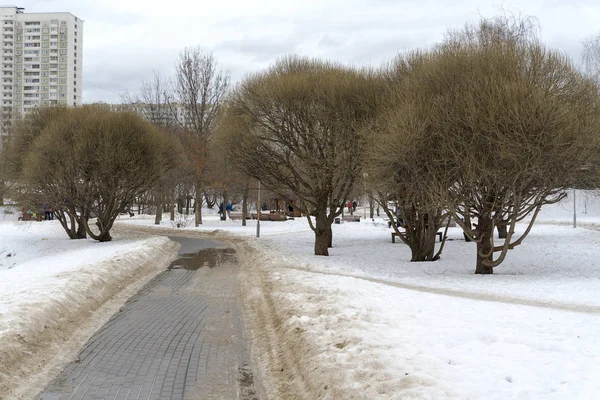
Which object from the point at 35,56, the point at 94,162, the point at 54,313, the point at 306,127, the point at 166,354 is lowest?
the point at 166,354

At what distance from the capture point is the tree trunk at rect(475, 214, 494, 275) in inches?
668

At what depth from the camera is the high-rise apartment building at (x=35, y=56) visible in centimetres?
12188

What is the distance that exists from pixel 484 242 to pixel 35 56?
129472 millimetres

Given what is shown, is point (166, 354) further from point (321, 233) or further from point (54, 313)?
point (321, 233)

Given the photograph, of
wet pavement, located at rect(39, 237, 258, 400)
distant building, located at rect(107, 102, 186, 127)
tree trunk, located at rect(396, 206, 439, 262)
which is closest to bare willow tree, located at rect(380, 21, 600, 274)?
tree trunk, located at rect(396, 206, 439, 262)

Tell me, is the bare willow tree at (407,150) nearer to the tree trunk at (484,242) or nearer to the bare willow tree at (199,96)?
the tree trunk at (484,242)

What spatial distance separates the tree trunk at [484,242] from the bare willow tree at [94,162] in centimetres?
1841

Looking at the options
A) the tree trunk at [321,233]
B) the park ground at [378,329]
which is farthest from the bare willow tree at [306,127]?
the park ground at [378,329]

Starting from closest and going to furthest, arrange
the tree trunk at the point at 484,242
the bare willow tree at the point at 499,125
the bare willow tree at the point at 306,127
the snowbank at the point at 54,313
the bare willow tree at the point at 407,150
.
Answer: the snowbank at the point at 54,313, the bare willow tree at the point at 499,125, the bare willow tree at the point at 407,150, the tree trunk at the point at 484,242, the bare willow tree at the point at 306,127

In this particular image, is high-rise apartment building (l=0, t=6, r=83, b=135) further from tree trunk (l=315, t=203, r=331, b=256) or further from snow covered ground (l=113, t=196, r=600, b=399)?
snow covered ground (l=113, t=196, r=600, b=399)

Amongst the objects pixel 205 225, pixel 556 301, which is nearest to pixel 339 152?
pixel 556 301

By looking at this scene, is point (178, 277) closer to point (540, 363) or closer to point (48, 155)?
point (540, 363)

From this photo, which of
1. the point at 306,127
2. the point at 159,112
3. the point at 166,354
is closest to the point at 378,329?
the point at 166,354

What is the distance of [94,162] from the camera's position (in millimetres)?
27734
